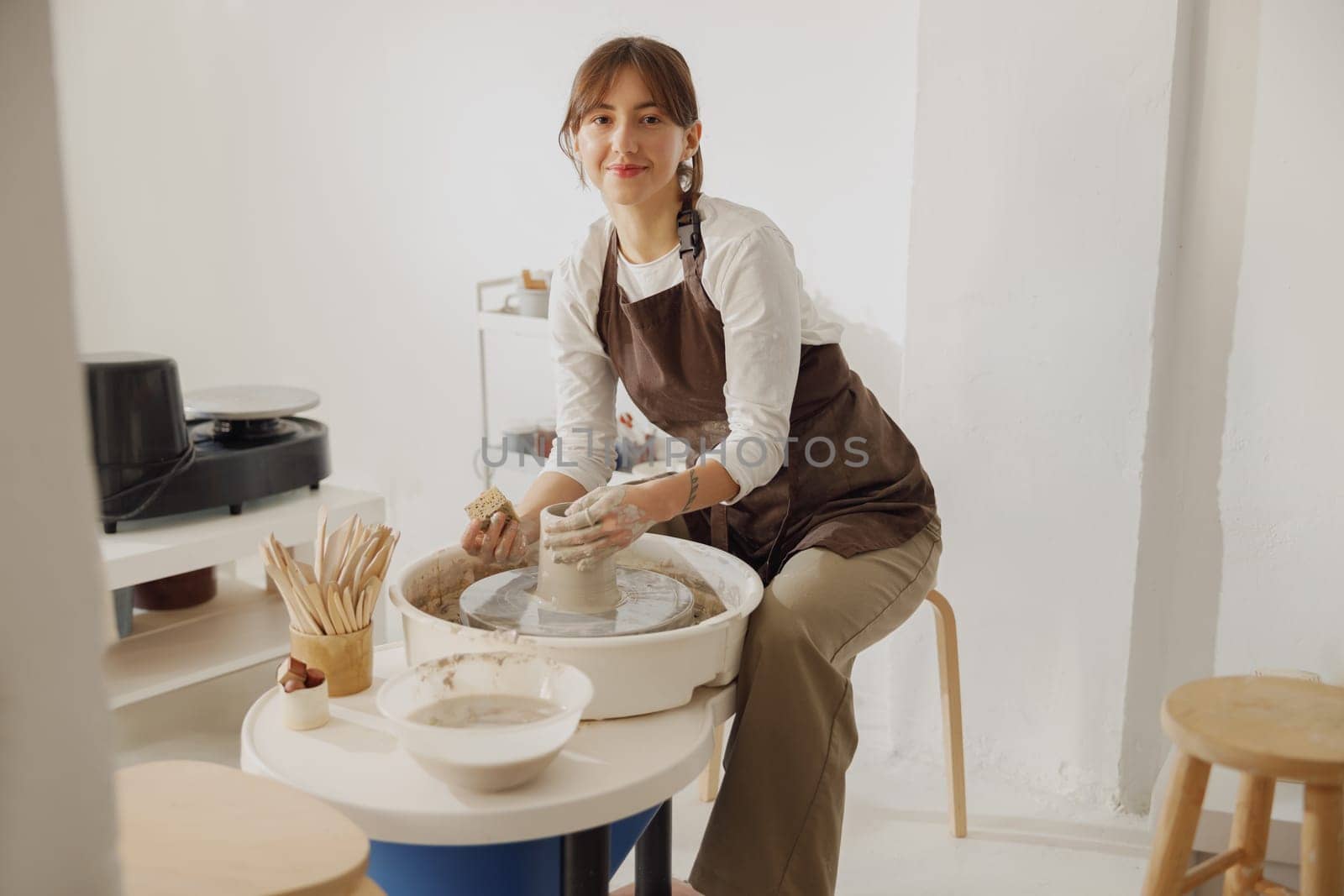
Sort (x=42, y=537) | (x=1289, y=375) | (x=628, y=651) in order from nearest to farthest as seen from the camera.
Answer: (x=42, y=537) < (x=628, y=651) < (x=1289, y=375)

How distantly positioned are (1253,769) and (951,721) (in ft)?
2.86

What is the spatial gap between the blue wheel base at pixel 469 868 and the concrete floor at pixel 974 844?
0.90 meters

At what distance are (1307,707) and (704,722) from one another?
0.67 m

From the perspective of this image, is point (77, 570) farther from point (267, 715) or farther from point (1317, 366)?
point (1317, 366)

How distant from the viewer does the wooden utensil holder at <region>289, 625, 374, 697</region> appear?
128cm

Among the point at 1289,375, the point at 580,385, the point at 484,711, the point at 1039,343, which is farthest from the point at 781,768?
the point at 1289,375

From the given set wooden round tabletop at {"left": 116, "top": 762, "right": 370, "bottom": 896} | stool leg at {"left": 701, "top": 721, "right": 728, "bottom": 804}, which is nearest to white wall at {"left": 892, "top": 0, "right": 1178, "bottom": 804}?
stool leg at {"left": 701, "top": 721, "right": 728, "bottom": 804}

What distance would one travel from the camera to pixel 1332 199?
186 centimetres

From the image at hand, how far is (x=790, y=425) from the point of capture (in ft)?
5.71

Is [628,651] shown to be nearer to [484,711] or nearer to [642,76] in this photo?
[484,711]

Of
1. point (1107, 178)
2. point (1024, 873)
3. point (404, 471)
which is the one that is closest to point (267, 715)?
point (1024, 873)

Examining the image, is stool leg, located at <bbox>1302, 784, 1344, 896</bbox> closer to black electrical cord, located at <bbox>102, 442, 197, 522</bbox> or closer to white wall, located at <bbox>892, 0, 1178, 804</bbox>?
white wall, located at <bbox>892, 0, 1178, 804</bbox>

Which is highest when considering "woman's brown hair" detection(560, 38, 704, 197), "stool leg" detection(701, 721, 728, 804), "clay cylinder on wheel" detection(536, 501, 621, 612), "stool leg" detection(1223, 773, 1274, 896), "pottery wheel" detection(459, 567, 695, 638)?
"woman's brown hair" detection(560, 38, 704, 197)

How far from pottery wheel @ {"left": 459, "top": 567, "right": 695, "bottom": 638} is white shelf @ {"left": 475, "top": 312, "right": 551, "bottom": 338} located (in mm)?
1174
